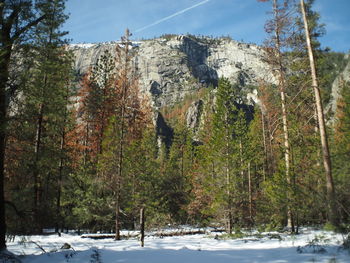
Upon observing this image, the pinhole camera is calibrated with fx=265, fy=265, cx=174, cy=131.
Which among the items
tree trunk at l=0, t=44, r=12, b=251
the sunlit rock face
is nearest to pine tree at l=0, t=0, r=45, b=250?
tree trunk at l=0, t=44, r=12, b=251

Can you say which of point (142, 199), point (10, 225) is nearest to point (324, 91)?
point (142, 199)

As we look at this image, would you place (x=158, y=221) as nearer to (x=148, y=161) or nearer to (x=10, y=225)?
(x=148, y=161)

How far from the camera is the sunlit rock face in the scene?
155 meters

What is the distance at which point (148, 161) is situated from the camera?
64.3 feet

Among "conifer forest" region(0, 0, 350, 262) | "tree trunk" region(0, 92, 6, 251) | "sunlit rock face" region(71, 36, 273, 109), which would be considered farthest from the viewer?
"sunlit rock face" region(71, 36, 273, 109)

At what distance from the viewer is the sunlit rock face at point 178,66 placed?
15475 centimetres

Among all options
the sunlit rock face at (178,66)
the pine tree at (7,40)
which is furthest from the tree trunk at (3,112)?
the sunlit rock face at (178,66)

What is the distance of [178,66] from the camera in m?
169

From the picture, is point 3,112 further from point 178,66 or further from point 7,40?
point 178,66

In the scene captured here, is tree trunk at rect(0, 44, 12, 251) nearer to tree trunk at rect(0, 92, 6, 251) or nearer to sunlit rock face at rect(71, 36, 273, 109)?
tree trunk at rect(0, 92, 6, 251)

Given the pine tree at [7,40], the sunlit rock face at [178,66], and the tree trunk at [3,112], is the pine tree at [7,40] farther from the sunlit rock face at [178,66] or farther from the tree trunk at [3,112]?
the sunlit rock face at [178,66]

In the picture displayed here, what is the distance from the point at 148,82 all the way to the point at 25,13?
151 m

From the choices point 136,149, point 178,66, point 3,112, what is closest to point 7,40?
point 3,112

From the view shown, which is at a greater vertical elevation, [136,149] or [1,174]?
[136,149]
